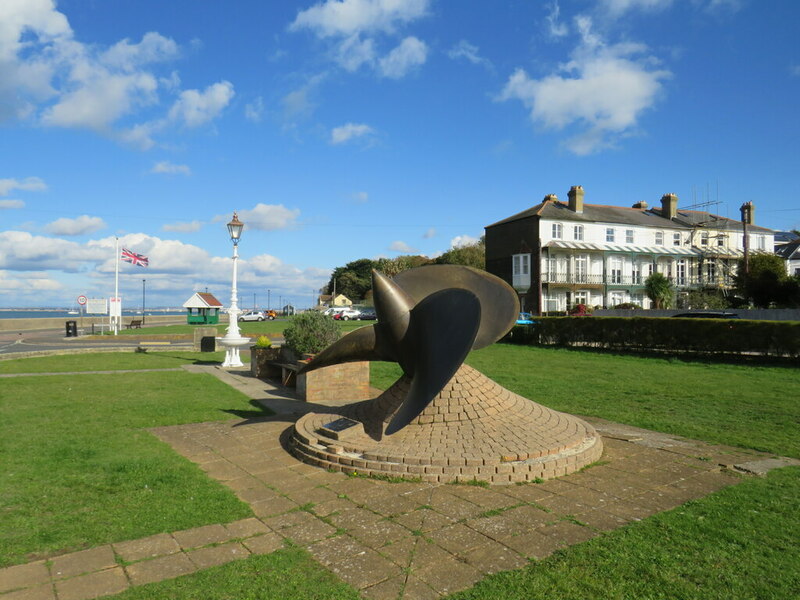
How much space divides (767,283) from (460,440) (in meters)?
38.2

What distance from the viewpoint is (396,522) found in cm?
499

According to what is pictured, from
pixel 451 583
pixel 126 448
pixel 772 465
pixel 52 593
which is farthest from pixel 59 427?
pixel 772 465

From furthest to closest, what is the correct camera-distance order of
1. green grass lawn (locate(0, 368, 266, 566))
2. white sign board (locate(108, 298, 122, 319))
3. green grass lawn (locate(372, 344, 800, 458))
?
white sign board (locate(108, 298, 122, 319)) → green grass lawn (locate(372, 344, 800, 458)) → green grass lawn (locate(0, 368, 266, 566))

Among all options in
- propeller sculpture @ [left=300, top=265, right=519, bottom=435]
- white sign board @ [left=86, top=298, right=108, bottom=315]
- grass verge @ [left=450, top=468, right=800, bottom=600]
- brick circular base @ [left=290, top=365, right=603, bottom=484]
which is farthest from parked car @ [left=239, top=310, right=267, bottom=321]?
grass verge @ [left=450, top=468, right=800, bottom=600]

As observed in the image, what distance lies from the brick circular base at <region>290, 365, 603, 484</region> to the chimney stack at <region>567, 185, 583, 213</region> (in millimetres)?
41686

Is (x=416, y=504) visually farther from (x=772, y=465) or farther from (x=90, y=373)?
(x=90, y=373)

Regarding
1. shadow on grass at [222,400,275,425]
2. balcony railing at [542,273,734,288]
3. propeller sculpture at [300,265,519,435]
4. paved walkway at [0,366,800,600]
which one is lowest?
shadow on grass at [222,400,275,425]

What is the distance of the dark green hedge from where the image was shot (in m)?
18.5

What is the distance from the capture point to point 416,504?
5.43m

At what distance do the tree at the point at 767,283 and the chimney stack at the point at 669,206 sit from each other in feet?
42.6

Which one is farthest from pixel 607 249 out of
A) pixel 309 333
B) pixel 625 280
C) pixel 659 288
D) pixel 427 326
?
pixel 427 326

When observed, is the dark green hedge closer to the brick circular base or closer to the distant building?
the brick circular base

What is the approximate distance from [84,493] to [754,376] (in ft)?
57.6

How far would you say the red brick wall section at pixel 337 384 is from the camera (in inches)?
467
